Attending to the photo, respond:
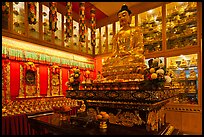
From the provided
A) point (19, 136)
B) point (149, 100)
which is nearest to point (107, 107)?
point (149, 100)

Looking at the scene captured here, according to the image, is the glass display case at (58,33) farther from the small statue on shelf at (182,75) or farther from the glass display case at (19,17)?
the small statue on shelf at (182,75)

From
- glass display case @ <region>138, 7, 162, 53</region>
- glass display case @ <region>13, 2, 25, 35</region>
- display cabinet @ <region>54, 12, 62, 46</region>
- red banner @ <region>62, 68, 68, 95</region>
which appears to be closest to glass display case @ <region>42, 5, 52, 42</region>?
display cabinet @ <region>54, 12, 62, 46</region>

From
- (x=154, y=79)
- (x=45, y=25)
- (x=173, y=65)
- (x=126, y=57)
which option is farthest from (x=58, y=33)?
(x=154, y=79)

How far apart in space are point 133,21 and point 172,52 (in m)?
1.71

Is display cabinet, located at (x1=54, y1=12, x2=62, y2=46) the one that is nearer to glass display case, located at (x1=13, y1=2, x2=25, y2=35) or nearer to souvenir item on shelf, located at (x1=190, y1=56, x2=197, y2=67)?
glass display case, located at (x1=13, y1=2, x2=25, y2=35)

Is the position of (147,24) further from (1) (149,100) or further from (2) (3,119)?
(2) (3,119)

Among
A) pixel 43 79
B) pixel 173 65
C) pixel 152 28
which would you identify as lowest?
pixel 43 79

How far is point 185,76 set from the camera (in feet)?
14.3

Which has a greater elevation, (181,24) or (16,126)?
(181,24)

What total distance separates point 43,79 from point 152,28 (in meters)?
3.50

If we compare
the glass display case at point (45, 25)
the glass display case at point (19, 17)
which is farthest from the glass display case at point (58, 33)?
the glass display case at point (19, 17)

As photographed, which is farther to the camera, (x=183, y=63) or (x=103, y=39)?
(x=103, y=39)

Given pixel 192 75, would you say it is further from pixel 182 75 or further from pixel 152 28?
pixel 152 28

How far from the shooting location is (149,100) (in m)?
2.14
